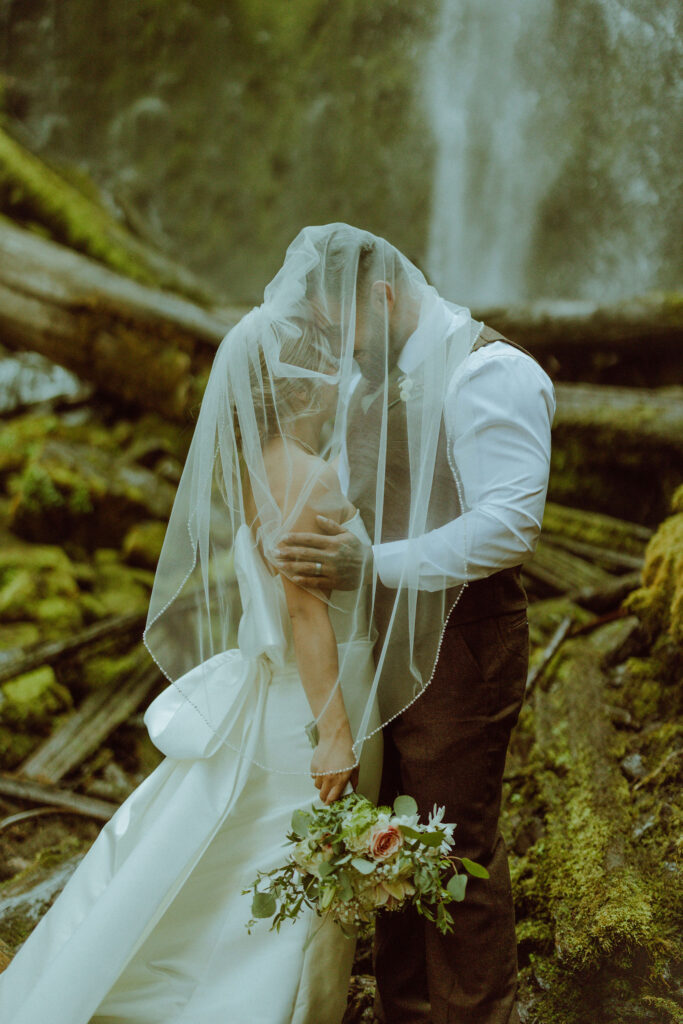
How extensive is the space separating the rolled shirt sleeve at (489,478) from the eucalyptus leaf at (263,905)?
0.63 meters

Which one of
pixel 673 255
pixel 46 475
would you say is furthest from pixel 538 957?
pixel 46 475

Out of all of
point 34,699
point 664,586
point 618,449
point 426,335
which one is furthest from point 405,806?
point 34,699

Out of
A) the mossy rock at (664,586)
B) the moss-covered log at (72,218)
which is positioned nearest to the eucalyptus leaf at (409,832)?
the mossy rock at (664,586)

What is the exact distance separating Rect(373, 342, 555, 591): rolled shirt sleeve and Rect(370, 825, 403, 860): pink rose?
0.44 meters

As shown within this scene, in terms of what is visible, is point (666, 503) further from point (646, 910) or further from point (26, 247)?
point (26, 247)

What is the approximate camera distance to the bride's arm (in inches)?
58.8

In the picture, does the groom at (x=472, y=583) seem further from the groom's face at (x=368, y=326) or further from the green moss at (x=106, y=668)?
the green moss at (x=106, y=668)

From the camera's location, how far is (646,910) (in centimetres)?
191

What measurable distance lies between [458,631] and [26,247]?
3.77 meters

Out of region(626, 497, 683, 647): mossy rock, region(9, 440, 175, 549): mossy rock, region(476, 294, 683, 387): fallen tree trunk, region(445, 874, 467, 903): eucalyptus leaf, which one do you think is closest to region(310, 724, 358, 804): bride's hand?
region(445, 874, 467, 903): eucalyptus leaf

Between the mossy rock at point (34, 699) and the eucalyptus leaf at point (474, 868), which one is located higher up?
the eucalyptus leaf at point (474, 868)

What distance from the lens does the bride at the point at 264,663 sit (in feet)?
4.93

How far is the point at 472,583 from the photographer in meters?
1.54

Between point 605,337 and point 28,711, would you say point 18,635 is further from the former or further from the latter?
point 605,337
